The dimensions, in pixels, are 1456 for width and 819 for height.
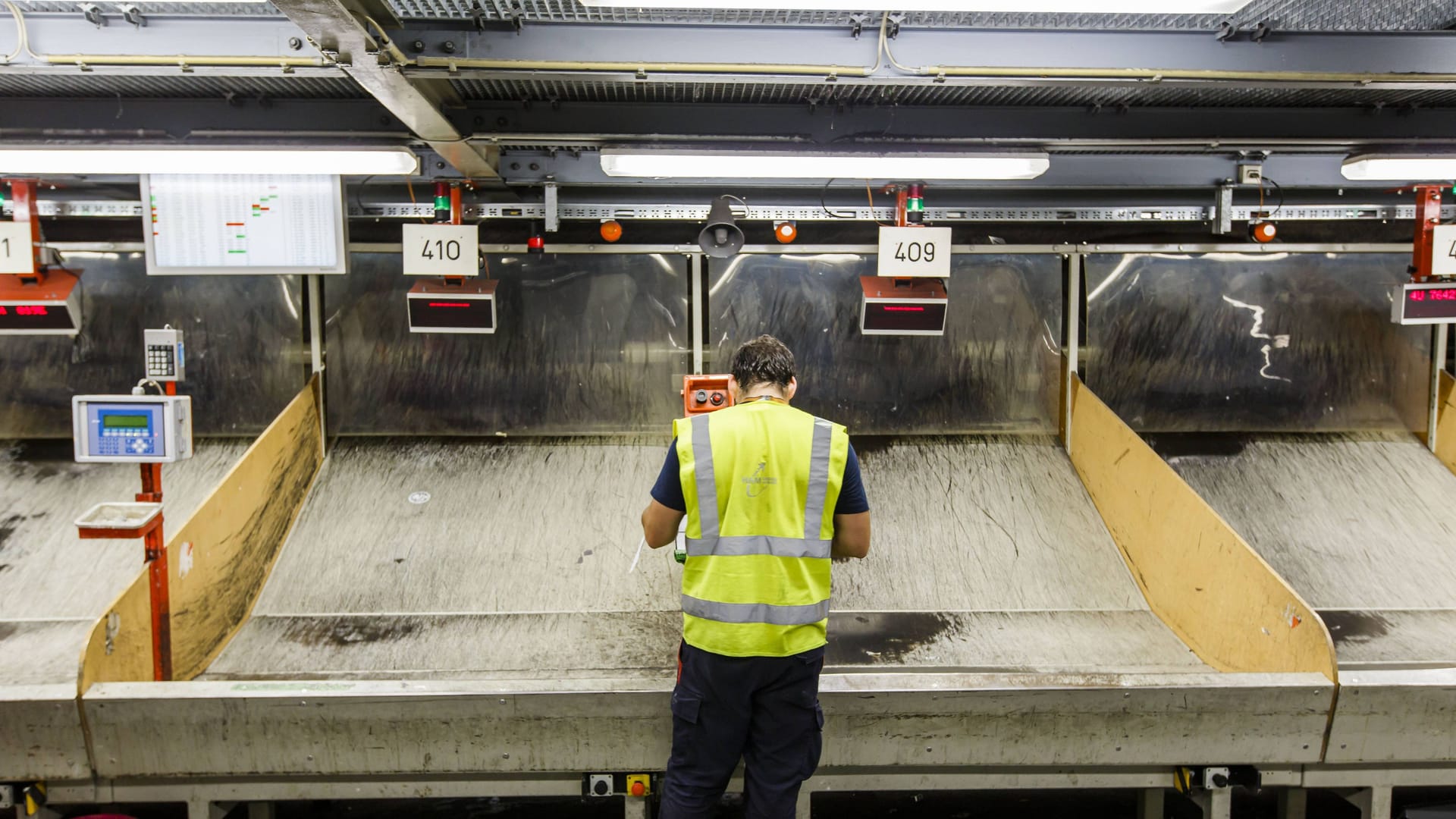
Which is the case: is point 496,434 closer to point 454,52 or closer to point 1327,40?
point 454,52

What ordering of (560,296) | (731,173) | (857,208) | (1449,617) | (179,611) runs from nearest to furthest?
1. (179,611)
2. (731,173)
3. (1449,617)
4. (857,208)
5. (560,296)

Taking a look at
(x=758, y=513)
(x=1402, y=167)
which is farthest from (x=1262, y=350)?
(x=758, y=513)

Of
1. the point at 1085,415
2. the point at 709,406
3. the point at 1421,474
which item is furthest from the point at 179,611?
the point at 1421,474

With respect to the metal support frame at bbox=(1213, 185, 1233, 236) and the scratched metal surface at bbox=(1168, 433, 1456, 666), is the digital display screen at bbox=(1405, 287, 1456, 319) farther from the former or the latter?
the metal support frame at bbox=(1213, 185, 1233, 236)

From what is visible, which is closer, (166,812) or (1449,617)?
(166,812)

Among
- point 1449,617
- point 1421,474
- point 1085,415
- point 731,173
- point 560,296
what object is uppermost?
point 731,173

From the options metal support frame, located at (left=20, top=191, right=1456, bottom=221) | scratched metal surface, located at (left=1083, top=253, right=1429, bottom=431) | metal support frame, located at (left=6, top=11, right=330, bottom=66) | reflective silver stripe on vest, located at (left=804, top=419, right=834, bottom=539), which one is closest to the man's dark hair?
reflective silver stripe on vest, located at (left=804, top=419, right=834, bottom=539)

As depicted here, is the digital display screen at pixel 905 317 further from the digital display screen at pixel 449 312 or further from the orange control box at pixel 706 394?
the digital display screen at pixel 449 312

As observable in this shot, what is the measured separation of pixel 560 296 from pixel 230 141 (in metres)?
1.72

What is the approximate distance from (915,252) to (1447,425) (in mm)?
3128

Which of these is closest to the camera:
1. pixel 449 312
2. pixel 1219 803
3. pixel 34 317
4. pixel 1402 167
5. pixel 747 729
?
pixel 747 729

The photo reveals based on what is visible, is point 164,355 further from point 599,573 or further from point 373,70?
point 599,573

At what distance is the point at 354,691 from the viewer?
2525 millimetres

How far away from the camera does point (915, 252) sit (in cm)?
399
